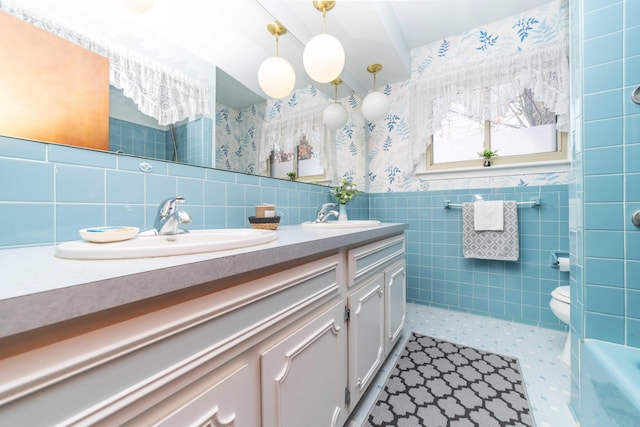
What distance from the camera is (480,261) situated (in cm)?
216

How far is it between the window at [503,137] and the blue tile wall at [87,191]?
196 cm

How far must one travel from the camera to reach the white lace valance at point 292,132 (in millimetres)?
1469

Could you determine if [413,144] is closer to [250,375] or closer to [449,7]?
[449,7]

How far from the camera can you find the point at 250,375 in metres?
0.57

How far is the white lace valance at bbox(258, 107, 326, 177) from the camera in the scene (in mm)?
1469

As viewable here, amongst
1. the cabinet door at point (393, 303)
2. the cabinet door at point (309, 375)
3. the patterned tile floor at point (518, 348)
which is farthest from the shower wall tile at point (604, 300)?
the cabinet door at point (309, 375)

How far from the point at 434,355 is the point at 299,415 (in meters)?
1.19

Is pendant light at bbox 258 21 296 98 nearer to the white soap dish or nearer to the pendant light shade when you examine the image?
the pendant light shade

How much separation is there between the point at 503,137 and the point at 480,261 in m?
1.03

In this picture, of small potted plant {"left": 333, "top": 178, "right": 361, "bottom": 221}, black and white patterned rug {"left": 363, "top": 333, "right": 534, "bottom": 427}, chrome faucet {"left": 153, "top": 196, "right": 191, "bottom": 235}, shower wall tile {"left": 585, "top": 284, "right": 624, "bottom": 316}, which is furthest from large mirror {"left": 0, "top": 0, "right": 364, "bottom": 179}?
shower wall tile {"left": 585, "top": 284, "right": 624, "bottom": 316}

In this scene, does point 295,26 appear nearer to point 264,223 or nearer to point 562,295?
point 264,223

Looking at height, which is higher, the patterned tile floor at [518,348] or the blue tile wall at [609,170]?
the blue tile wall at [609,170]

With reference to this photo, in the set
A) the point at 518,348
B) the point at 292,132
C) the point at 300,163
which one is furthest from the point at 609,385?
the point at 292,132

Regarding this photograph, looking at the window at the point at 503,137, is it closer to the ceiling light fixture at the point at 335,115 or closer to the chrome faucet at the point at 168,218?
the ceiling light fixture at the point at 335,115
